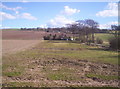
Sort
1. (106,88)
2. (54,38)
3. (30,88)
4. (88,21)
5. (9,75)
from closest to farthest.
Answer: (30,88) → (106,88) → (9,75) → (88,21) → (54,38)

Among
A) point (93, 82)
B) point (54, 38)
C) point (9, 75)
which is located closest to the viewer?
point (93, 82)

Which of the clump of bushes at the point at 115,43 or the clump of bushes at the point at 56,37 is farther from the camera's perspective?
the clump of bushes at the point at 56,37

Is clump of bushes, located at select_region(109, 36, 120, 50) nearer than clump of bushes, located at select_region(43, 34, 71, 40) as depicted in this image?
Yes

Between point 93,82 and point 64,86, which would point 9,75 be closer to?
point 64,86

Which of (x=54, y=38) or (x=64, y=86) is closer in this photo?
(x=64, y=86)

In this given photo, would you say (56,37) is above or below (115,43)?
above

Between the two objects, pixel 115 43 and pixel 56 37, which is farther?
pixel 56 37

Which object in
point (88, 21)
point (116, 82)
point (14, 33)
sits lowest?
point (116, 82)

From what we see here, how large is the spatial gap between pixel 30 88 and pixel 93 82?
111 inches

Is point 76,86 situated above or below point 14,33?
below

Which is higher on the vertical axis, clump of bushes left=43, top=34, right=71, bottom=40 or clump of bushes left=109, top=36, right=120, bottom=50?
clump of bushes left=43, top=34, right=71, bottom=40

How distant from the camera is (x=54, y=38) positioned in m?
51.5

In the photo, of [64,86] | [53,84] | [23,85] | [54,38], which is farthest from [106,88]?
[54,38]

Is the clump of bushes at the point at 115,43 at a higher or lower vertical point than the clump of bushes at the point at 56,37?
lower
